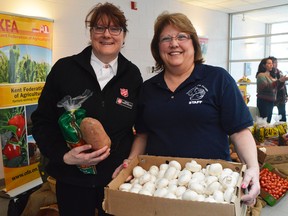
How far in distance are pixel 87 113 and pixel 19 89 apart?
2.26 m

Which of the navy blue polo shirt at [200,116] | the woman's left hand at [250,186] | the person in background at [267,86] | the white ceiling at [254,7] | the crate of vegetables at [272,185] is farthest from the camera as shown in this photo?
the white ceiling at [254,7]

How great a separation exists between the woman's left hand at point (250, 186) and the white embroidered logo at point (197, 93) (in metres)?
0.34

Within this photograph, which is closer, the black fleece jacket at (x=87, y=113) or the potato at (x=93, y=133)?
the potato at (x=93, y=133)

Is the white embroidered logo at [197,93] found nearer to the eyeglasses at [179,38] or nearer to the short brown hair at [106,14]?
the eyeglasses at [179,38]

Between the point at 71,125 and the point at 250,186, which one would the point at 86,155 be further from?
the point at 250,186

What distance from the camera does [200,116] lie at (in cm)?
119

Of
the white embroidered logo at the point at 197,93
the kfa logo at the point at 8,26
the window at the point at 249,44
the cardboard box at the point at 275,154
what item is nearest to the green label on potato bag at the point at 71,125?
the white embroidered logo at the point at 197,93

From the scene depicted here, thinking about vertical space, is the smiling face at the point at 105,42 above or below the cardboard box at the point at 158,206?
above

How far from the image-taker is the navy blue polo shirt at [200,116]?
1188 millimetres

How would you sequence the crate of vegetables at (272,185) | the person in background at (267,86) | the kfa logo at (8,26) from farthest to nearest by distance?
the person in background at (267,86) < the kfa logo at (8,26) < the crate of vegetables at (272,185)

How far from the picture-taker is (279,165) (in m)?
3.12

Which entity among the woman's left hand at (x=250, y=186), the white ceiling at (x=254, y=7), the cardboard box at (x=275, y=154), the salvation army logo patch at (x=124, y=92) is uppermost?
the white ceiling at (x=254, y=7)

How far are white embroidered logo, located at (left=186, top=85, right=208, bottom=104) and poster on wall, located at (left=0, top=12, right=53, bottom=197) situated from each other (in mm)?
2454

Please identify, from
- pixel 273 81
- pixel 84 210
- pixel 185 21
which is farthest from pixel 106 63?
pixel 273 81
